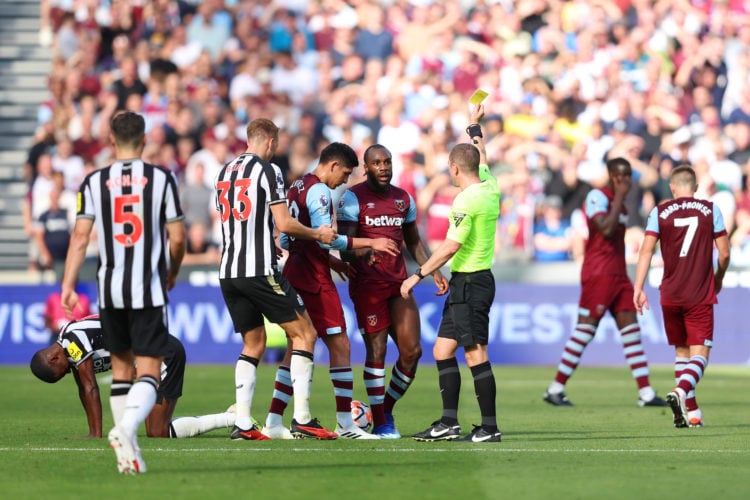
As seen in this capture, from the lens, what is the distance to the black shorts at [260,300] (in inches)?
399

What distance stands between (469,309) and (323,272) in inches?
50.7

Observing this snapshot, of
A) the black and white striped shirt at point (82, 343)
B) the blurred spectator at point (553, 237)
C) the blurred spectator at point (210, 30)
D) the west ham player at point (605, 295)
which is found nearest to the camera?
the black and white striped shirt at point (82, 343)

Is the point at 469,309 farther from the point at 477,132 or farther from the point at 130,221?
the point at 130,221

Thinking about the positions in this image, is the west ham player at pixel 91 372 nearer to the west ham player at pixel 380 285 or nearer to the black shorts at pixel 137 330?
the west ham player at pixel 380 285

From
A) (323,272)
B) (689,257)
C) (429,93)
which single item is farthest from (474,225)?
(429,93)

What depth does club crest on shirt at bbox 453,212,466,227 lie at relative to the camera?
10188mm

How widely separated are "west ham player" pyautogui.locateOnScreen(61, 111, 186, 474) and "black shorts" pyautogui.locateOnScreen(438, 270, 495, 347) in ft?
8.42

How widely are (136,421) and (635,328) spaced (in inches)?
311

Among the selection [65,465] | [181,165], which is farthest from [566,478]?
[181,165]

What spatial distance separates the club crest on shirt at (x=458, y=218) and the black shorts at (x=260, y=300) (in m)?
1.26

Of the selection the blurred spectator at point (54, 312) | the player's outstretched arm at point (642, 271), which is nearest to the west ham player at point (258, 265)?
the player's outstretched arm at point (642, 271)

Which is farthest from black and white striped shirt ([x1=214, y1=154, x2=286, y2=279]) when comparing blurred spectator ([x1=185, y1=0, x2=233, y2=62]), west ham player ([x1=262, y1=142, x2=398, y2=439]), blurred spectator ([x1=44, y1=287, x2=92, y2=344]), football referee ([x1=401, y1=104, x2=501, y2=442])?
blurred spectator ([x1=185, y1=0, x2=233, y2=62])

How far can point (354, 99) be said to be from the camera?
23.7 m

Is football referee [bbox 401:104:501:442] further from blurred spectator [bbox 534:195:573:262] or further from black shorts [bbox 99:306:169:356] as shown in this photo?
blurred spectator [bbox 534:195:573:262]
